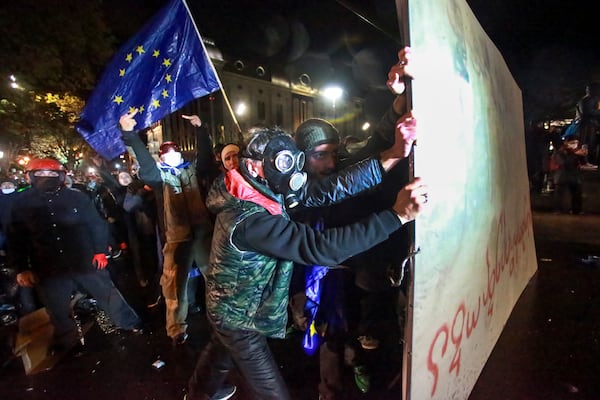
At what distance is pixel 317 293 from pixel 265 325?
69cm

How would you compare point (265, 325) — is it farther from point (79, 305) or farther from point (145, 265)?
point (145, 265)

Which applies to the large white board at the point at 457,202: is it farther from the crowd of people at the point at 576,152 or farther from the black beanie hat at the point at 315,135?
the crowd of people at the point at 576,152

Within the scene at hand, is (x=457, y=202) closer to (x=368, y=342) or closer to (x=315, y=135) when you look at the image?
(x=315, y=135)

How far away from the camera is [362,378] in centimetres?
291

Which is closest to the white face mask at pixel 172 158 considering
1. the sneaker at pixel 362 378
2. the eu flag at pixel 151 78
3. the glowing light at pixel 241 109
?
the eu flag at pixel 151 78

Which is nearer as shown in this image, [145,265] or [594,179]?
[145,265]

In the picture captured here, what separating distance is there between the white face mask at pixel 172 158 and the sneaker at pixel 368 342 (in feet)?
8.60

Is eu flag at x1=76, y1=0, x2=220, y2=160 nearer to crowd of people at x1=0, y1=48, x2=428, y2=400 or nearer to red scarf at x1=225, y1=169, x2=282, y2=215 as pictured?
crowd of people at x1=0, y1=48, x2=428, y2=400

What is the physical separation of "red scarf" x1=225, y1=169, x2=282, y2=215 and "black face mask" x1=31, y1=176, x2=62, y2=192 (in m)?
2.65

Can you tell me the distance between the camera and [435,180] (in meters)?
1.93

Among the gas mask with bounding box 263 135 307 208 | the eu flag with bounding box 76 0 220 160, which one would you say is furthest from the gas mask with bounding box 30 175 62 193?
the gas mask with bounding box 263 135 307 208

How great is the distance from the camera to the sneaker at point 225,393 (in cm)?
291

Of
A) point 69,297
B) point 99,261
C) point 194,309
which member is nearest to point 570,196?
point 194,309

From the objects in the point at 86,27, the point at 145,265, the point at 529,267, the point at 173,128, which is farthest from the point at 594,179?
the point at 173,128
